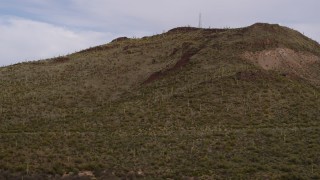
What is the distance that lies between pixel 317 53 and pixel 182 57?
17.2 metres

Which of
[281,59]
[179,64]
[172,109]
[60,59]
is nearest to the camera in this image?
[172,109]

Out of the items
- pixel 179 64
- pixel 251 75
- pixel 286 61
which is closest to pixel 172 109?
pixel 251 75

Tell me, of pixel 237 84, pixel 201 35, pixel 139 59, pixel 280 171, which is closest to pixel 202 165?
pixel 280 171

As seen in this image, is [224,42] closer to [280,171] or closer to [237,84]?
[237,84]

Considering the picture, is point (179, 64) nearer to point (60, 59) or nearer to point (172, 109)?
point (172, 109)

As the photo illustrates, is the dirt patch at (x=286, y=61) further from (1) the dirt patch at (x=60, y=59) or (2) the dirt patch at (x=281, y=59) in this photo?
(1) the dirt patch at (x=60, y=59)

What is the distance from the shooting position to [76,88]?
52281 millimetres

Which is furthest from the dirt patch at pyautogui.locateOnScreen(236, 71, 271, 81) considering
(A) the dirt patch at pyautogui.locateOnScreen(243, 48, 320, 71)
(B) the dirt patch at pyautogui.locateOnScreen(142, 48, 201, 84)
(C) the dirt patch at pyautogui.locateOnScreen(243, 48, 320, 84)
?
Answer: (B) the dirt patch at pyautogui.locateOnScreen(142, 48, 201, 84)

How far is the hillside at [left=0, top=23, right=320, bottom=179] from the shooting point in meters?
28.8

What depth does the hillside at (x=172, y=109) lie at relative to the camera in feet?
94.3

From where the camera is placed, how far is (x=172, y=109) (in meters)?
42.7

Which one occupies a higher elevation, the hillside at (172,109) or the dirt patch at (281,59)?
the dirt patch at (281,59)

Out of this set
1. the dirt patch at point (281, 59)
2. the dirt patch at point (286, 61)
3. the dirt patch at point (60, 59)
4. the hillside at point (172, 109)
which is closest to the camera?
the hillside at point (172, 109)

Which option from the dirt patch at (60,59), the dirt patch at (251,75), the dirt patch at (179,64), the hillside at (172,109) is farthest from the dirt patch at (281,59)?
the dirt patch at (60,59)
